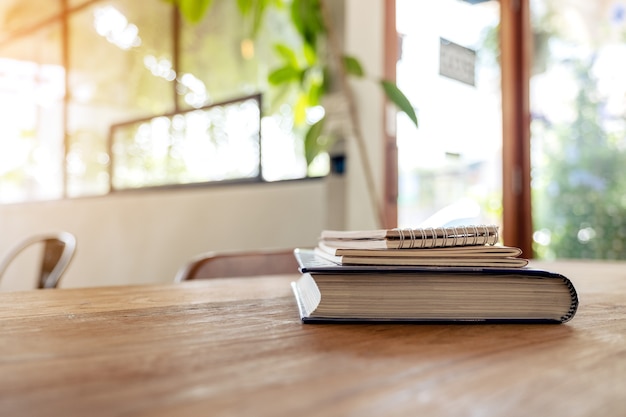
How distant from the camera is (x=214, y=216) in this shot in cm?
338

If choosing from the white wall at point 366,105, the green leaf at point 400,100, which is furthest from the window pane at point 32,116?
the green leaf at point 400,100

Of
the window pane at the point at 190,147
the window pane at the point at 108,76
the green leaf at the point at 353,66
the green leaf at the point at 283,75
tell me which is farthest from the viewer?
the window pane at the point at 108,76

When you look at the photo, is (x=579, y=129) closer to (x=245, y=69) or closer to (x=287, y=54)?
(x=287, y=54)

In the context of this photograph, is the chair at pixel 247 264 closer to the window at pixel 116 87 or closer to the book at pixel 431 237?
the book at pixel 431 237

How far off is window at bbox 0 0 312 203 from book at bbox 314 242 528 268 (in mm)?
2247

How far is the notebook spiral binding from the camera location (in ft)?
2.10

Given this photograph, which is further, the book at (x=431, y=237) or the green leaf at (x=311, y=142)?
the green leaf at (x=311, y=142)

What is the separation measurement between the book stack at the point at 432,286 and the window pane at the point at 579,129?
97.4 inches

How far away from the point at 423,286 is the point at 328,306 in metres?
0.10

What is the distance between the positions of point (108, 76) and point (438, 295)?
4453 mm

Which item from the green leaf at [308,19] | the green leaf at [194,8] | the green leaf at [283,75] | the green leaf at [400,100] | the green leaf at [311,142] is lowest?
the green leaf at [311,142]

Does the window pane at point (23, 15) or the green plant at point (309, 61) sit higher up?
A: the window pane at point (23, 15)

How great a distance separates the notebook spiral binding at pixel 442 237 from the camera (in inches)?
25.2

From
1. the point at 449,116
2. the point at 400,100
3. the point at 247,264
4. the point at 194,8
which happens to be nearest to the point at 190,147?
the point at 194,8
